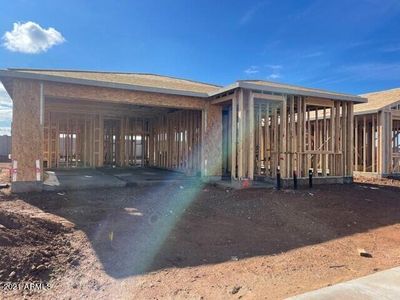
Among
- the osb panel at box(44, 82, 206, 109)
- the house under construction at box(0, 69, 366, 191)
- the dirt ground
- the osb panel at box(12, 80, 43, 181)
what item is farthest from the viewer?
the osb panel at box(44, 82, 206, 109)

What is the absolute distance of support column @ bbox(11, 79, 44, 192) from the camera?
8.99 meters

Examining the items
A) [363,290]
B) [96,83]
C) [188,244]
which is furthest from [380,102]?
[363,290]

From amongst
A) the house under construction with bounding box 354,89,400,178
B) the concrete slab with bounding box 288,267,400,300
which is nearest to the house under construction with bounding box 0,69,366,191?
the house under construction with bounding box 354,89,400,178

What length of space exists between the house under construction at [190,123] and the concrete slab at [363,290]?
6866 millimetres

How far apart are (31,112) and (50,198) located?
2.65 metres

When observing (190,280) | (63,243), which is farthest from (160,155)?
(190,280)

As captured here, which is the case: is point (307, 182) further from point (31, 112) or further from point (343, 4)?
point (31, 112)

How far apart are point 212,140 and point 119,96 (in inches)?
153

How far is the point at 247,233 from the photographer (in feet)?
19.6

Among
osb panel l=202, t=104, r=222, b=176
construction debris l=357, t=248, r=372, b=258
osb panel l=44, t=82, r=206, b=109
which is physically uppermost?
osb panel l=44, t=82, r=206, b=109

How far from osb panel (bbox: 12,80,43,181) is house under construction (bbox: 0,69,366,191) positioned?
3cm

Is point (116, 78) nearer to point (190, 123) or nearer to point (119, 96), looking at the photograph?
point (119, 96)

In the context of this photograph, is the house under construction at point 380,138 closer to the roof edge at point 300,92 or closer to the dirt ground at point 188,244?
the roof edge at point 300,92

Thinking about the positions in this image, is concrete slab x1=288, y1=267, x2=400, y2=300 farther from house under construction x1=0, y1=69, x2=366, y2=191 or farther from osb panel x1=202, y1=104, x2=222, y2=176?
osb panel x1=202, y1=104, x2=222, y2=176
